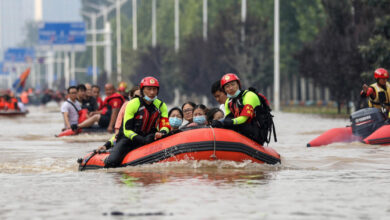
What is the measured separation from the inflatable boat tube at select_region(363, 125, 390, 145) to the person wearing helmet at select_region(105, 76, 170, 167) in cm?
628

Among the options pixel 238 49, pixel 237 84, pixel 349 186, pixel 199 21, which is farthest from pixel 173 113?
pixel 199 21

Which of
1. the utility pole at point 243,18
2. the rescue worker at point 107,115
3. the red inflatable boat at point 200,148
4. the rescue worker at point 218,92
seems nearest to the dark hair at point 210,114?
the rescue worker at point 218,92

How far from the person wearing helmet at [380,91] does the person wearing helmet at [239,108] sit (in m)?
5.30

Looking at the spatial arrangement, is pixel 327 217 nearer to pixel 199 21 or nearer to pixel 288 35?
pixel 288 35

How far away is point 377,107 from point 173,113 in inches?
225

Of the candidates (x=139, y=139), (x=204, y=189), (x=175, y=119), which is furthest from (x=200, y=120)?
(x=204, y=189)

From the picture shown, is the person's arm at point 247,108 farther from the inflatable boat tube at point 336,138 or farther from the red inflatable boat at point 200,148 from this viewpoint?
the inflatable boat tube at point 336,138

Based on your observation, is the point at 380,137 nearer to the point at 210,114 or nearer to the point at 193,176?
the point at 210,114

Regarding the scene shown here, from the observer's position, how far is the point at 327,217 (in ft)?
31.1

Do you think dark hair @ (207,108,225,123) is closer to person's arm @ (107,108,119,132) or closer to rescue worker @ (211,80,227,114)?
rescue worker @ (211,80,227,114)

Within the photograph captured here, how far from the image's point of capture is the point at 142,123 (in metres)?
15.0

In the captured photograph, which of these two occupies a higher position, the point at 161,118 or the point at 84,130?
the point at 161,118

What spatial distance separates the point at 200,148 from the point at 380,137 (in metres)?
6.48

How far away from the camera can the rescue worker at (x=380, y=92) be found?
65.3ft
